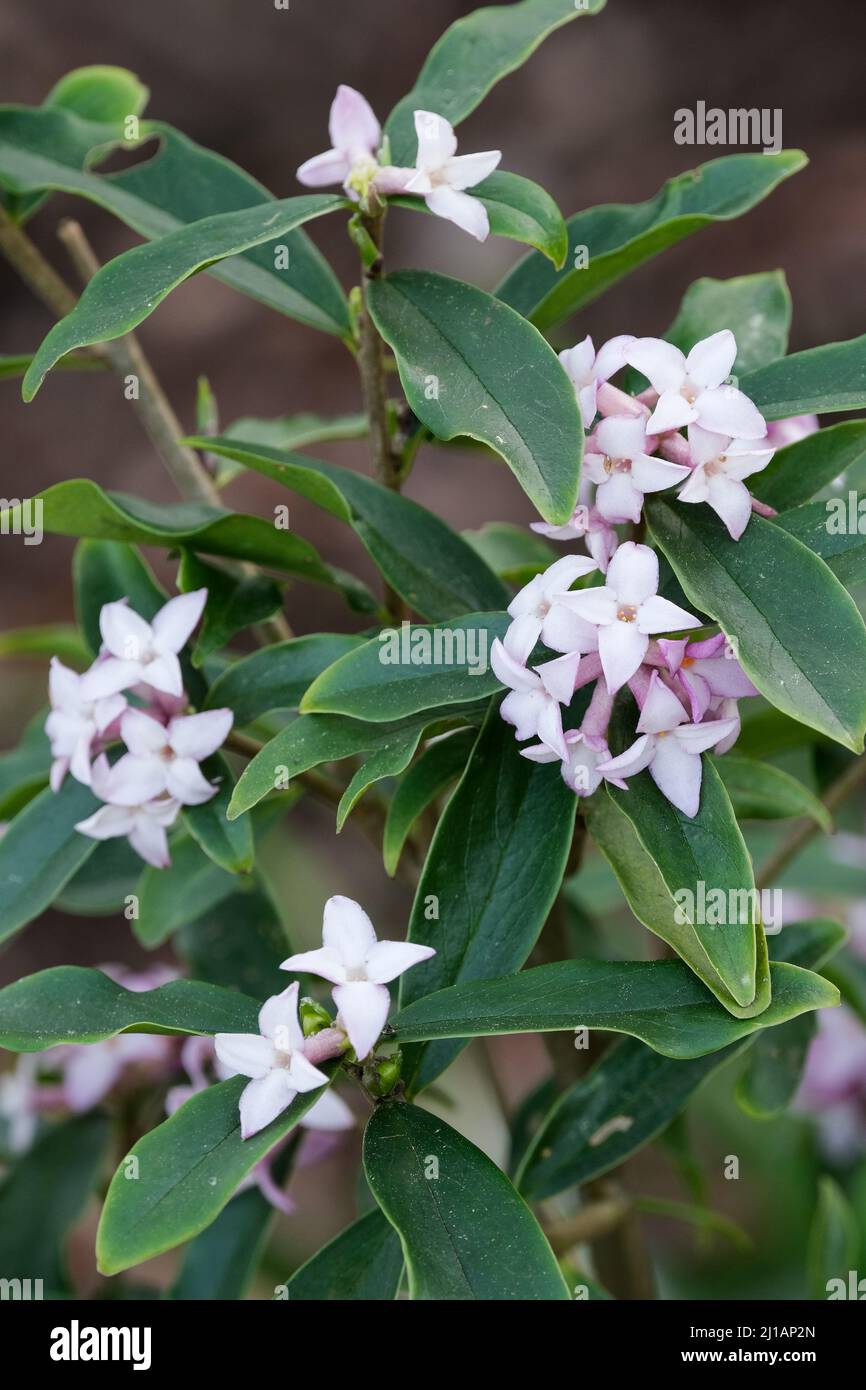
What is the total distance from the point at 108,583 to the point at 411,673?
35 centimetres

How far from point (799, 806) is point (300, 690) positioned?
32 cm

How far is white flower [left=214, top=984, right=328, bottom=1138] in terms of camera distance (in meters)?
0.67

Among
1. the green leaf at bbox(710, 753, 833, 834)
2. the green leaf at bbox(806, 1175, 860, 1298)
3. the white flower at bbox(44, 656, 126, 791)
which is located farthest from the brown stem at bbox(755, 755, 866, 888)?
the white flower at bbox(44, 656, 126, 791)

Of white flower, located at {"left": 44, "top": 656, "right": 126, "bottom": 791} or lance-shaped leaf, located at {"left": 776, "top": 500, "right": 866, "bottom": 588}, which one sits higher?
lance-shaped leaf, located at {"left": 776, "top": 500, "right": 866, "bottom": 588}

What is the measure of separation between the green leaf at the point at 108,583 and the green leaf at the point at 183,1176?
1.30ft

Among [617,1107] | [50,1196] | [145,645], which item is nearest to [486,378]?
[145,645]

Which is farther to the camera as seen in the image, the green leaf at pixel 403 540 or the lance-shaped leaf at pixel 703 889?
the green leaf at pixel 403 540

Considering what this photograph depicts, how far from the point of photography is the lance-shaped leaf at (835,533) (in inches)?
28.5

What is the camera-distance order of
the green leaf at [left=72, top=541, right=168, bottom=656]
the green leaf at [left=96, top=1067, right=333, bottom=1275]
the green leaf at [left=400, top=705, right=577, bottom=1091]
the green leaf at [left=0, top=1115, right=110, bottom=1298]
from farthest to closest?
1. the green leaf at [left=0, top=1115, right=110, bottom=1298]
2. the green leaf at [left=72, top=541, right=168, bottom=656]
3. the green leaf at [left=400, top=705, right=577, bottom=1091]
4. the green leaf at [left=96, top=1067, right=333, bottom=1275]

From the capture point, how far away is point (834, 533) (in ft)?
2.39

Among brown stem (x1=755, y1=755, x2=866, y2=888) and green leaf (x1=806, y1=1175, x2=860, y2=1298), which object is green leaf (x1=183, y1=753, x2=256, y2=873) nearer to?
brown stem (x1=755, y1=755, x2=866, y2=888)

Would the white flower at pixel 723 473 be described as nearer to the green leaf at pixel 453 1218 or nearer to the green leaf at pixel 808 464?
the green leaf at pixel 808 464

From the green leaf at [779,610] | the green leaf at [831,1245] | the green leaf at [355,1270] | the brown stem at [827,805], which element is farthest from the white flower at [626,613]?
the green leaf at [831,1245]

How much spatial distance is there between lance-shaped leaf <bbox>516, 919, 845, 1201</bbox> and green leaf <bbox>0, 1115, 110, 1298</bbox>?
485mm
